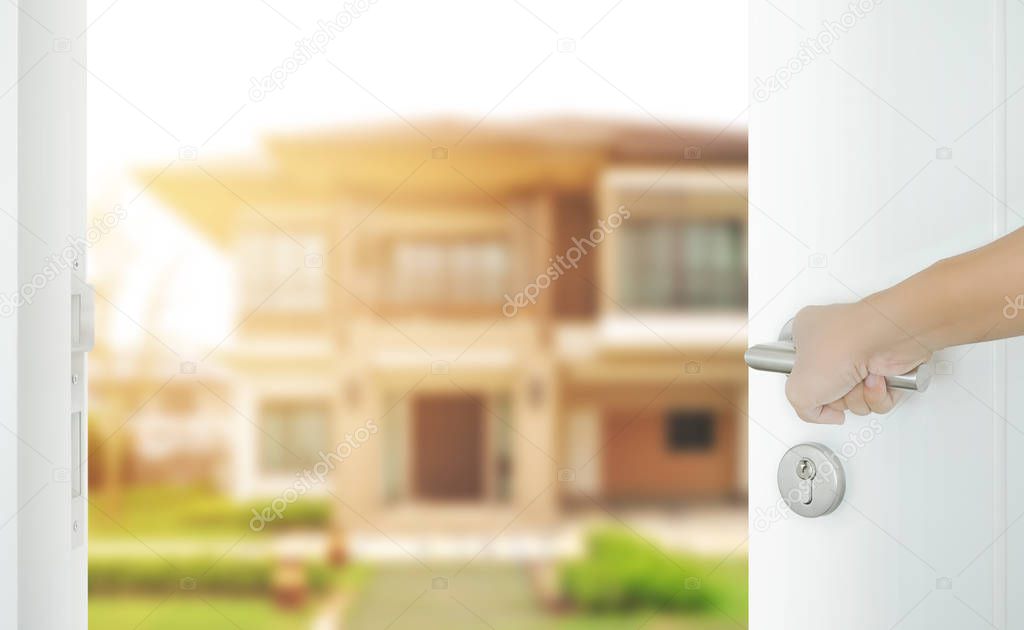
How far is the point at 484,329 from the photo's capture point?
29.6 ft

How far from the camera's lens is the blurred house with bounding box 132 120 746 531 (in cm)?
892

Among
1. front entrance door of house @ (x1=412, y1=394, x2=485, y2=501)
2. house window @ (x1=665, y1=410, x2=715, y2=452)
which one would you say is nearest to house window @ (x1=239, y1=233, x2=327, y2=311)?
front entrance door of house @ (x1=412, y1=394, x2=485, y2=501)

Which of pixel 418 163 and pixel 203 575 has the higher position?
pixel 418 163

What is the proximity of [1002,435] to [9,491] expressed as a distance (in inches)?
15.0

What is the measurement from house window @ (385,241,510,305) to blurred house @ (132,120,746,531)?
0.07ft

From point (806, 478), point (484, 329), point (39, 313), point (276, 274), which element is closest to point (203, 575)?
point (276, 274)

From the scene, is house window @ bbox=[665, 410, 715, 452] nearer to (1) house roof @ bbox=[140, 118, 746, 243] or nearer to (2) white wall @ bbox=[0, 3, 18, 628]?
(1) house roof @ bbox=[140, 118, 746, 243]

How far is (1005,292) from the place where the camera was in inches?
8.8

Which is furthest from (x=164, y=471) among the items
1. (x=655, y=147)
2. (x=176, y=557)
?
(x=655, y=147)

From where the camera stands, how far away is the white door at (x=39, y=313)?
35cm

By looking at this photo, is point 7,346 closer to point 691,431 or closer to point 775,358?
point 775,358

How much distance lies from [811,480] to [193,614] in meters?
10.6

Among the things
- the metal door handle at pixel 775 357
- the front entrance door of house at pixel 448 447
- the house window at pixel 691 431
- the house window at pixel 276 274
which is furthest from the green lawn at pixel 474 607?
the metal door handle at pixel 775 357

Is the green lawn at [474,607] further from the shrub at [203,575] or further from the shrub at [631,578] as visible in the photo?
the shrub at [203,575]
